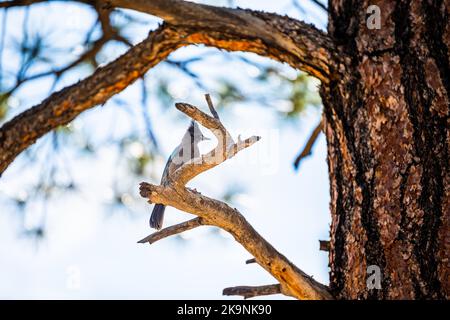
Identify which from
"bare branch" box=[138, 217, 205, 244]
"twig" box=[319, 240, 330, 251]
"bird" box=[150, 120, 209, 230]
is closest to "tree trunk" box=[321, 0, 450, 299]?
"twig" box=[319, 240, 330, 251]

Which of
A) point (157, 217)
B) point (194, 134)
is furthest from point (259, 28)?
point (194, 134)

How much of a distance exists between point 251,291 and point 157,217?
181 cm

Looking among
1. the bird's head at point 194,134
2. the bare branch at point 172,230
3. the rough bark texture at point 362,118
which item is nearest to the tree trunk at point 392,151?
the rough bark texture at point 362,118

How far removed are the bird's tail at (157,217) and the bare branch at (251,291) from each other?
174 centimetres

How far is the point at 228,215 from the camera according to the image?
1.75m

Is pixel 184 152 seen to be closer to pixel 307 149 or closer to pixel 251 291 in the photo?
pixel 307 149

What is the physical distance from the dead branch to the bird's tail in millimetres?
1715

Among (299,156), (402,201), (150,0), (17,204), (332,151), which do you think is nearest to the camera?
(150,0)

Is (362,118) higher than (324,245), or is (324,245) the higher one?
(362,118)
